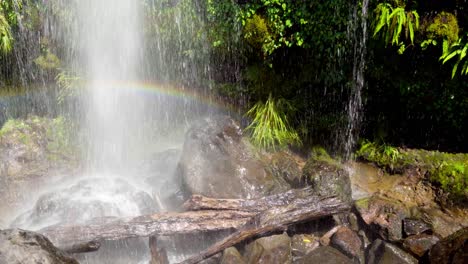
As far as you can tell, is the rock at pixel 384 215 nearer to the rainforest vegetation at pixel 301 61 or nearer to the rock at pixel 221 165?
the rock at pixel 221 165

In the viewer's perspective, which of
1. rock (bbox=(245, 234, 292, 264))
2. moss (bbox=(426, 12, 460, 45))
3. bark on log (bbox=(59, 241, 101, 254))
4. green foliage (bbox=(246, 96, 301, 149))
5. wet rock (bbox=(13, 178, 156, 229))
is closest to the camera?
bark on log (bbox=(59, 241, 101, 254))

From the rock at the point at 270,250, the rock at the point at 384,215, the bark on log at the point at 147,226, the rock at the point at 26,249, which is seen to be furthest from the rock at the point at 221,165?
the rock at the point at 26,249

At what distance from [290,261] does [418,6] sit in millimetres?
5687

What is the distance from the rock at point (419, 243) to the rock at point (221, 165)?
2.67 meters

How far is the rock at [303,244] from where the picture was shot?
7.08 m

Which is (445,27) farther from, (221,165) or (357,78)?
(221,165)

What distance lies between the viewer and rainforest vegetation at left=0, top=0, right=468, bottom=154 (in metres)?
8.05

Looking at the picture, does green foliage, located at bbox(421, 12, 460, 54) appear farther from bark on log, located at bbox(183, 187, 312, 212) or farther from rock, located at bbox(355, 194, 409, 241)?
bark on log, located at bbox(183, 187, 312, 212)

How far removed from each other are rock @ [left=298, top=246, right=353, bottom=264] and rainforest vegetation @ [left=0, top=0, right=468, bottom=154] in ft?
10.9

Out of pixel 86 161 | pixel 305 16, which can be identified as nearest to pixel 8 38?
pixel 86 161

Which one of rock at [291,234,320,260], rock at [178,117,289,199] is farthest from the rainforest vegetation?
rock at [291,234,320,260]

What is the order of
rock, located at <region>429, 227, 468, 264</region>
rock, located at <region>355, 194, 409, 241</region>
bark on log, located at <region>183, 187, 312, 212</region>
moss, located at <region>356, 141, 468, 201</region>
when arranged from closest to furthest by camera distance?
rock, located at <region>429, 227, 468, 264</region> < rock, located at <region>355, 194, 409, 241</region> < bark on log, located at <region>183, 187, 312, 212</region> < moss, located at <region>356, 141, 468, 201</region>

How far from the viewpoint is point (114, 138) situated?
438 inches

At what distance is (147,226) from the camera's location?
6.79 metres
